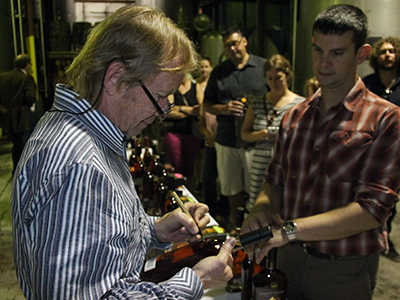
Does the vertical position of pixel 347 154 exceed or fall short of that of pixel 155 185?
it exceeds it

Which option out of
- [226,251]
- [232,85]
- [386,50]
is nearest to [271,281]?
[226,251]

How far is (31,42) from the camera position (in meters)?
3.29

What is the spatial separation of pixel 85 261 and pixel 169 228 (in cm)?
48

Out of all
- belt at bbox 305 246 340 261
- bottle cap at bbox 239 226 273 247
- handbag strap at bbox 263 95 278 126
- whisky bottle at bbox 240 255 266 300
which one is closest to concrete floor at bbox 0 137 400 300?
handbag strap at bbox 263 95 278 126

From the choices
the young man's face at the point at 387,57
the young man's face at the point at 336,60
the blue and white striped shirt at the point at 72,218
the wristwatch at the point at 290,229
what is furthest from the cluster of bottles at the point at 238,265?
the young man's face at the point at 387,57

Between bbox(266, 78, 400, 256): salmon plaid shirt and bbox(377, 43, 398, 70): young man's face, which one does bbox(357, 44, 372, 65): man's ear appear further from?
bbox(377, 43, 398, 70): young man's face

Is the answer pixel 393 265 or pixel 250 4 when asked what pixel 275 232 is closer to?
pixel 393 265

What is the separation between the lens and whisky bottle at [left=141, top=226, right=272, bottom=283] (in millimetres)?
965

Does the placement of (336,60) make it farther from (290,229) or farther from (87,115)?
(87,115)

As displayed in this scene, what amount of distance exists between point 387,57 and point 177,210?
8.34ft

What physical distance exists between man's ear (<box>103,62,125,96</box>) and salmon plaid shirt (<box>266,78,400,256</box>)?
0.85 meters

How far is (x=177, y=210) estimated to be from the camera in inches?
42.5

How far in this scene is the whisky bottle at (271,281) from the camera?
3.39ft

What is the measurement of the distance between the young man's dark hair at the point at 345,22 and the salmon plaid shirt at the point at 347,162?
201 mm
